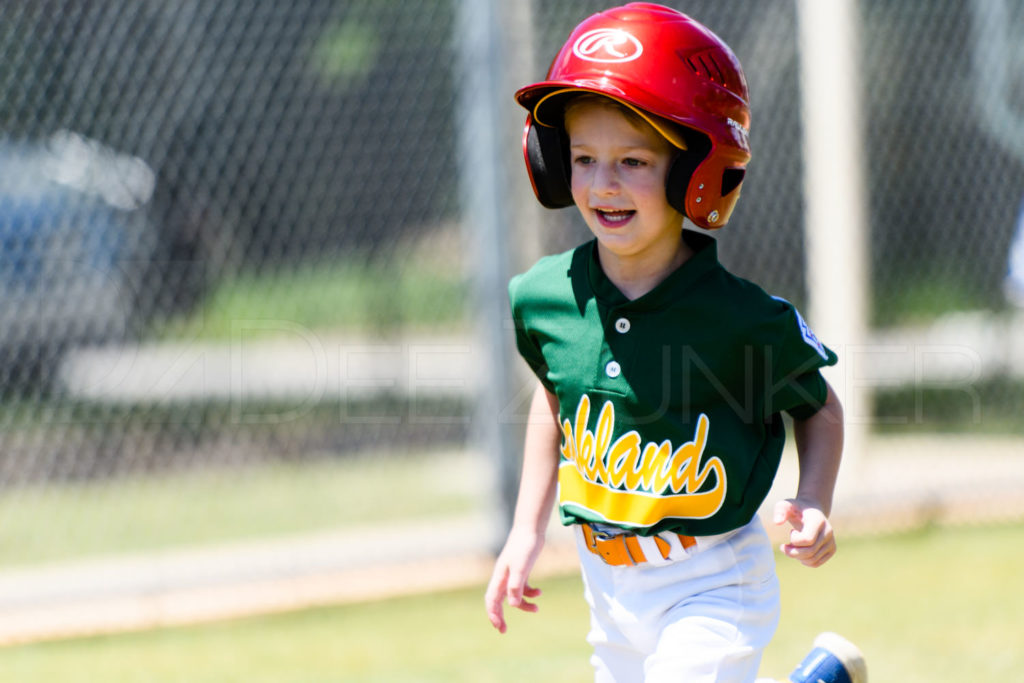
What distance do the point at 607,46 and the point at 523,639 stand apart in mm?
2586

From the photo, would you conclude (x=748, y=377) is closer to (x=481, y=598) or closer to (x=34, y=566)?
(x=481, y=598)

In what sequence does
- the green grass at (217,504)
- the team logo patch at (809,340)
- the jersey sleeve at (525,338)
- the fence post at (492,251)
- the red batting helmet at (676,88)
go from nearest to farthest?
1. the red batting helmet at (676,88)
2. the team logo patch at (809,340)
3. the jersey sleeve at (525,338)
4. the fence post at (492,251)
5. the green grass at (217,504)

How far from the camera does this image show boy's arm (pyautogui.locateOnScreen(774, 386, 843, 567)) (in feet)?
7.19

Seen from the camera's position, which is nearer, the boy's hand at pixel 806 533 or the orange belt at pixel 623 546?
the boy's hand at pixel 806 533

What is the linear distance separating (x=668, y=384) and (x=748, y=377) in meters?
0.15

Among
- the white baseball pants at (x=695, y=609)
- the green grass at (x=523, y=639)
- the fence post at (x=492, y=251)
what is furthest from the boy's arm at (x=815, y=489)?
the fence post at (x=492, y=251)

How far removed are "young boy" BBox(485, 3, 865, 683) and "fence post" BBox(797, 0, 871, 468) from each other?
12.9ft

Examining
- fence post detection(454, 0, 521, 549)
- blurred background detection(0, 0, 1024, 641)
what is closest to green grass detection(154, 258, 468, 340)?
blurred background detection(0, 0, 1024, 641)

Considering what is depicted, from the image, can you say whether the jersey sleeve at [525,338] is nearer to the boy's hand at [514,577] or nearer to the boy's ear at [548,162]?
the boy's ear at [548,162]

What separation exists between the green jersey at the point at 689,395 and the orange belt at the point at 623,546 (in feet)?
0.11

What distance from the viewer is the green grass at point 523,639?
394cm

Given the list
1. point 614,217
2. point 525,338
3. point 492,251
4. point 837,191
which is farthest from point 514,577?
point 837,191

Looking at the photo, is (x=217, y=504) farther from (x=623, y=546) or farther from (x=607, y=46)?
(x=607, y=46)

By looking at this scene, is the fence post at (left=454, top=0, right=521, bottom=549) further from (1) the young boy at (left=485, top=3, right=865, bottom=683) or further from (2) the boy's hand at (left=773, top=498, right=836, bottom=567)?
(2) the boy's hand at (left=773, top=498, right=836, bottom=567)
